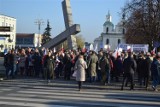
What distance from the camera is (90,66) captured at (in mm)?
20734

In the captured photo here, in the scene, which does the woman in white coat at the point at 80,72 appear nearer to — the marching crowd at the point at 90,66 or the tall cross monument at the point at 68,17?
the marching crowd at the point at 90,66

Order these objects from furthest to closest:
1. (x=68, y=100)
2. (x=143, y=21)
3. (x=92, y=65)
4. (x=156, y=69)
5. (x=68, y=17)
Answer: (x=143, y=21) < (x=68, y=17) < (x=92, y=65) < (x=156, y=69) < (x=68, y=100)

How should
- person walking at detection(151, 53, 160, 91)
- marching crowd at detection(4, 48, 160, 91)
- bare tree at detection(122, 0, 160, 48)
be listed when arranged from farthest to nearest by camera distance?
bare tree at detection(122, 0, 160, 48) → person walking at detection(151, 53, 160, 91) → marching crowd at detection(4, 48, 160, 91)

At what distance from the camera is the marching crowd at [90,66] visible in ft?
57.4

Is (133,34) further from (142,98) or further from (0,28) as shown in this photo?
(142,98)

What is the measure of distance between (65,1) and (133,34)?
19232mm

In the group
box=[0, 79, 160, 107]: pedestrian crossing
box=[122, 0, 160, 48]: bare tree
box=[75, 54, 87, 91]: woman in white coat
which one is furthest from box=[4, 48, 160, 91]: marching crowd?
box=[122, 0, 160, 48]: bare tree

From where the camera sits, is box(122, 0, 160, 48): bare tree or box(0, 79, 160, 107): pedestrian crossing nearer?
box(0, 79, 160, 107): pedestrian crossing

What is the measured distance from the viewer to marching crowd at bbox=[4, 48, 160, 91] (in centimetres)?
1748

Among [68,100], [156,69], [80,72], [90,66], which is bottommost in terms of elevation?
[68,100]

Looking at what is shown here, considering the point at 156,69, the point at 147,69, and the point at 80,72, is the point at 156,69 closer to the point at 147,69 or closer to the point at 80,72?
the point at 147,69

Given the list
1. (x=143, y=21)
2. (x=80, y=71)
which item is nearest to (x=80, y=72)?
(x=80, y=71)

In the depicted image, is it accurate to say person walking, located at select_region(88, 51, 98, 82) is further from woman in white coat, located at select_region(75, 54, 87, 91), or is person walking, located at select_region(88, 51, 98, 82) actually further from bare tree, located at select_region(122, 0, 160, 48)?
bare tree, located at select_region(122, 0, 160, 48)

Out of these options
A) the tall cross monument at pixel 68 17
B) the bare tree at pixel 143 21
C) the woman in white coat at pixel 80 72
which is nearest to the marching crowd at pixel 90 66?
the woman in white coat at pixel 80 72
